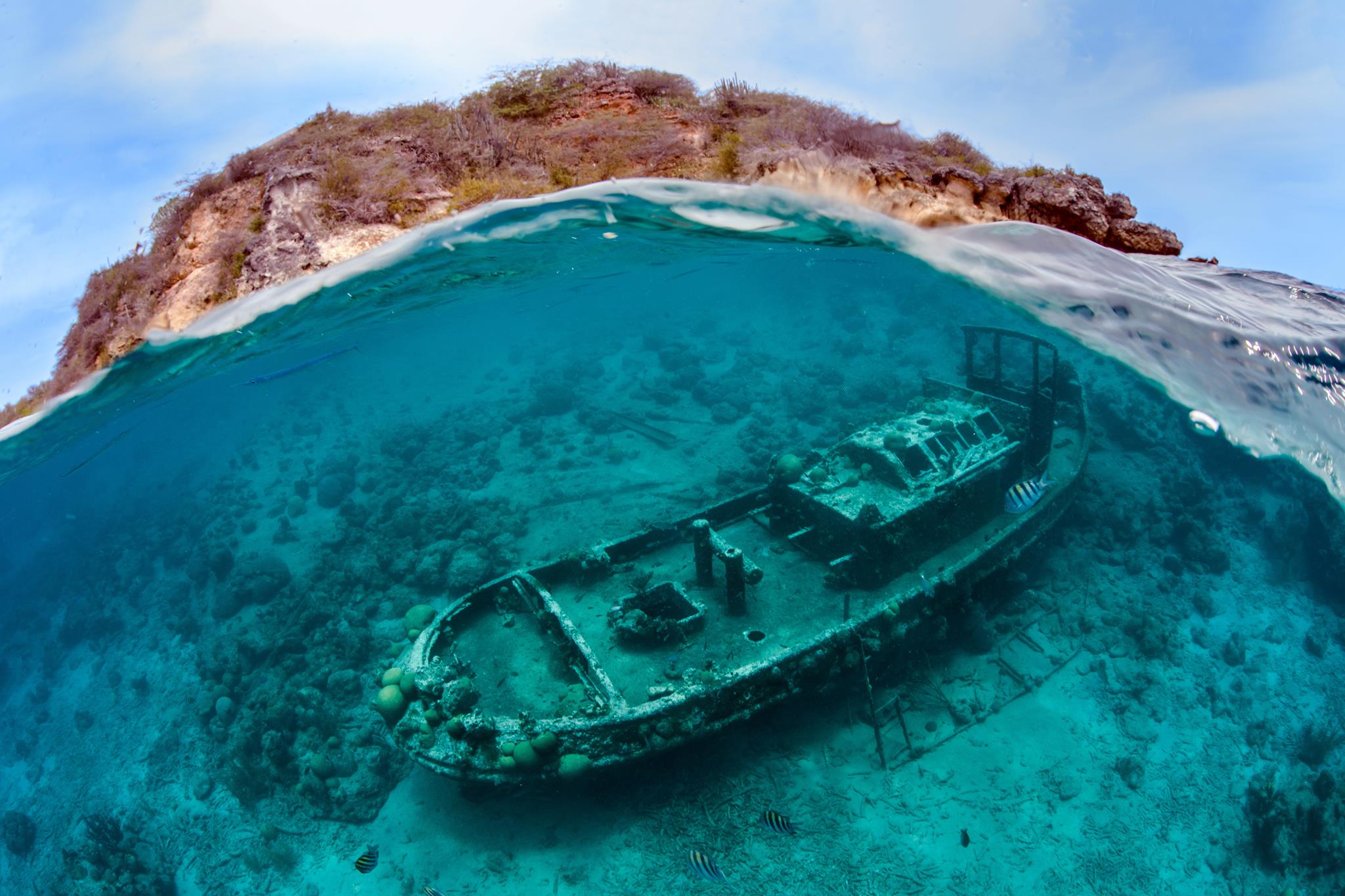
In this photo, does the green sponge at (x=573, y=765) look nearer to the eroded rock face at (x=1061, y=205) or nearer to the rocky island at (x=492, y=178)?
the rocky island at (x=492, y=178)

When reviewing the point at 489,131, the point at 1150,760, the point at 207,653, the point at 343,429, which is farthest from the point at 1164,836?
the point at 343,429

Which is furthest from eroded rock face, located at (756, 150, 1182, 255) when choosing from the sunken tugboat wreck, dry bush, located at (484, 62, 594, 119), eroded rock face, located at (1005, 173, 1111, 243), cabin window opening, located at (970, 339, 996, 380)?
dry bush, located at (484, 62, 594, 119)

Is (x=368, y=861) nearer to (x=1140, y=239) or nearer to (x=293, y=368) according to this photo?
(x=1140, y=239)

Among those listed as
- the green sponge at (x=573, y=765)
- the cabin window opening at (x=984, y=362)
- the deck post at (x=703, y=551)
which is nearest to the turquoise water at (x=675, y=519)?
the green sponge at (x=573, y=765)

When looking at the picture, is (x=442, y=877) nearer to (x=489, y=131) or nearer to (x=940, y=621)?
(x=940, y=621)

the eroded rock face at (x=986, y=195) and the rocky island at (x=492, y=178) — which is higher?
the rocky island at (x=492, y=178)

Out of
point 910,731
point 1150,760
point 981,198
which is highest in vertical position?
point 981,198
